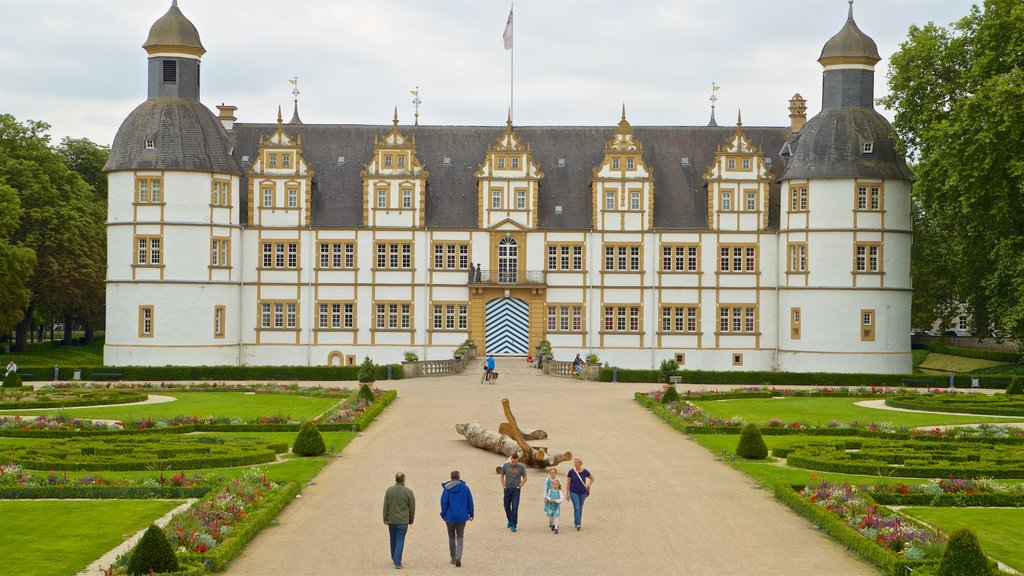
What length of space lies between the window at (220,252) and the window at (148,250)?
94.1 inches

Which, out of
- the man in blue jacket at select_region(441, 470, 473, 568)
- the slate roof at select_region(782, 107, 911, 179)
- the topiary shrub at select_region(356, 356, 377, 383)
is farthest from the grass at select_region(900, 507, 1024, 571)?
the slate roof at select_region(782, 107, 911, 179)

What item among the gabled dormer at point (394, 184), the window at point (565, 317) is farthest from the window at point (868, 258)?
the gabled dormer at point (394, 184)

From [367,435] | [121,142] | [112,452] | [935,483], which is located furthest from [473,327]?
[935,483]

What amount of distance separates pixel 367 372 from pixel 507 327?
1625 centimetres

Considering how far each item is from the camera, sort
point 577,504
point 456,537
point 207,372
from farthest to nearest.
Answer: point 207,372
point 577,504
point 456,537

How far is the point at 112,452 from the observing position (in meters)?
28.1

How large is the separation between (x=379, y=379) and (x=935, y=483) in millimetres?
31607

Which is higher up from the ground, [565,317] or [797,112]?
[797,112]

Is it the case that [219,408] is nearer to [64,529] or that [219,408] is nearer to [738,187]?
[64,529]

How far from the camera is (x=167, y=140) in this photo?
193 feet

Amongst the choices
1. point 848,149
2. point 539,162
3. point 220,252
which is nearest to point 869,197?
point 848,149

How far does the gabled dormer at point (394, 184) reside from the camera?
2437 inches

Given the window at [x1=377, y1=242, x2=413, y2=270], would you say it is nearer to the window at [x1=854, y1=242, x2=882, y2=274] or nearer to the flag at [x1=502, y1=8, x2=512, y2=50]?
the flag at [x1=502, y1=8, x2=512, y2=50]

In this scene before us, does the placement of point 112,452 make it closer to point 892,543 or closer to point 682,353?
point 892,543
